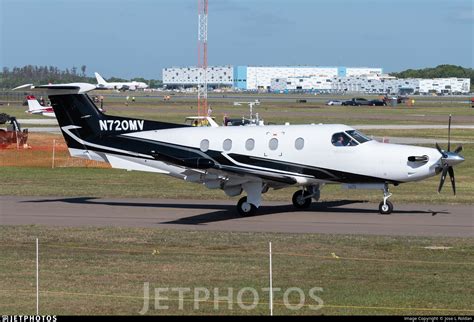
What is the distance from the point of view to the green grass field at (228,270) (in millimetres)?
14477

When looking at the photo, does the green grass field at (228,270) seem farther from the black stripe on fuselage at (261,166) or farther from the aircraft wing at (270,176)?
the black stripe on fuselage at (261,166)

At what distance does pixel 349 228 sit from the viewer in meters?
24.0

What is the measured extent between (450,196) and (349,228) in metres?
7.90

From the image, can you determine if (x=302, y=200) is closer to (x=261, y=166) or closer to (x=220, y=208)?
(x=261, y=166)

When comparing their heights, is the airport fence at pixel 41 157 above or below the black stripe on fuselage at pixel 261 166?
below

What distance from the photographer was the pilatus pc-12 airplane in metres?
25.8

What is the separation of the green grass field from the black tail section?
5.16 metres

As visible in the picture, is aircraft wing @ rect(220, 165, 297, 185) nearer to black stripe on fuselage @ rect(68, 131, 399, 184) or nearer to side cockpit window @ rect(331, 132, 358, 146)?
black stripe on fuselage @ rect(68, 131, 399, 184)

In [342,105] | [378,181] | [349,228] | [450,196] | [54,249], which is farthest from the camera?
[342,105]

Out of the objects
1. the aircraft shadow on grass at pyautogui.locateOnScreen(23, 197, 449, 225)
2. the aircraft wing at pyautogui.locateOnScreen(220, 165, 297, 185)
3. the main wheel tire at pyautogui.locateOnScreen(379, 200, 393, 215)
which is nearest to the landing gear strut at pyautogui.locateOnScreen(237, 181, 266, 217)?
the aircraft shadow on grass at pyautogui.locateOnScreen(23, 197, 449, 225)

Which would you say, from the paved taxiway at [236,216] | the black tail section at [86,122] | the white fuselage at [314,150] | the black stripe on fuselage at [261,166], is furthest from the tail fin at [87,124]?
the paved taxiway at [236,216]

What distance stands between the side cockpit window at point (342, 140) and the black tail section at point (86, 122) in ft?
16.4

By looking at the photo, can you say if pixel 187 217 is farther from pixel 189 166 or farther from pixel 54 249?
pixel 54 249

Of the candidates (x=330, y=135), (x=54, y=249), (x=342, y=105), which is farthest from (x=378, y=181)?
(x=342, y=105)
